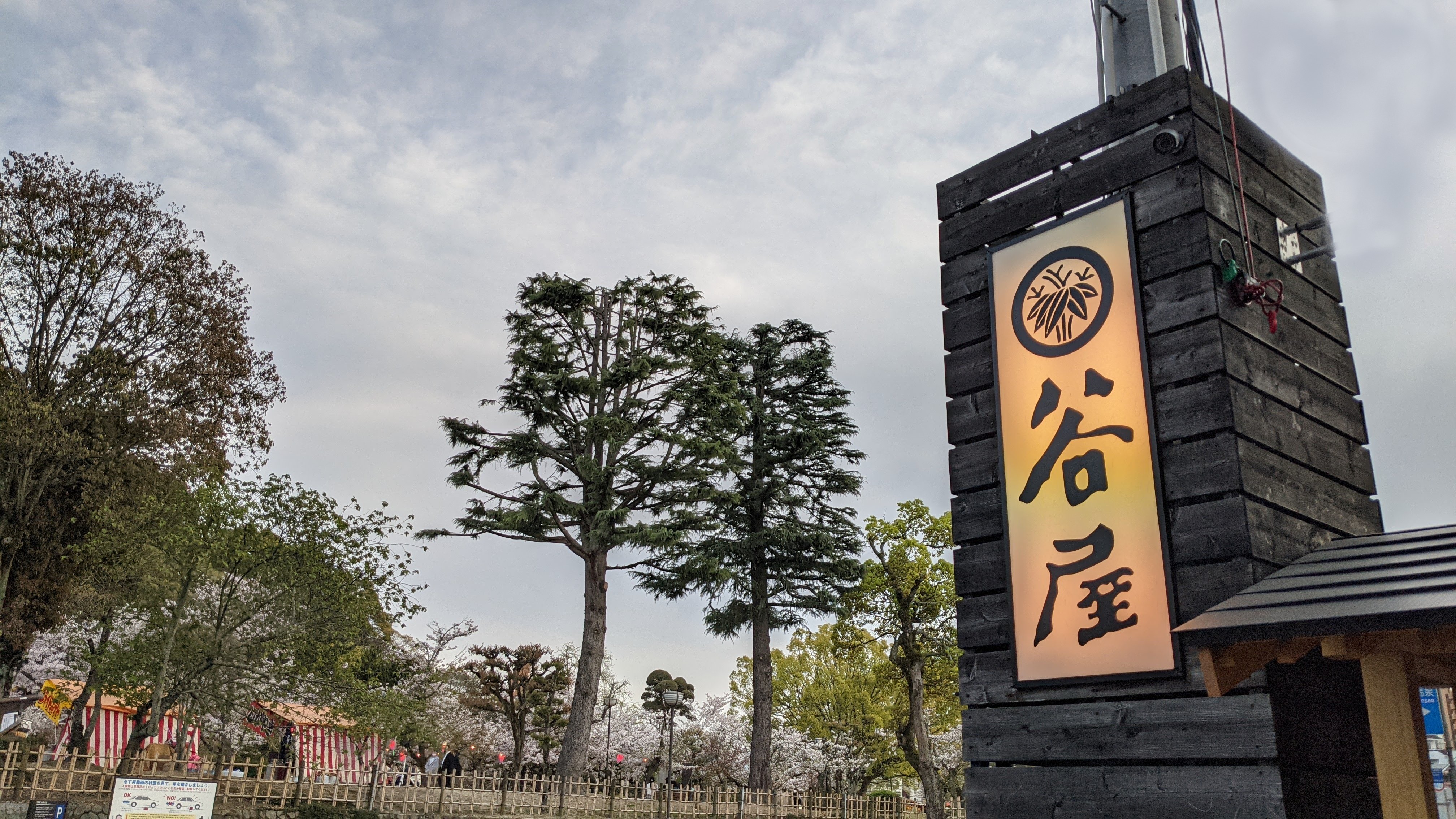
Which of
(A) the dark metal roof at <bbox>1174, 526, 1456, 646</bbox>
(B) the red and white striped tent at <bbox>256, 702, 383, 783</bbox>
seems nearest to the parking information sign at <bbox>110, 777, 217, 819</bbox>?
(B) the red and white striped tent at <bbox>256, 702, 383, 783</bbox>

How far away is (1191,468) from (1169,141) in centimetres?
155

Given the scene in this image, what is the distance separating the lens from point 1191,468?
3955 millimetres

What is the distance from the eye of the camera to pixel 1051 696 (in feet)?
13.8

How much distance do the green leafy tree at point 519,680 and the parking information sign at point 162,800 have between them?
54.4 ft

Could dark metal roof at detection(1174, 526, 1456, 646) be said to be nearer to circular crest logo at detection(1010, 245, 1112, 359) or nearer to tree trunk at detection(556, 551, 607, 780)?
circular crest logo at detection(1010, 245, 1112, 359)

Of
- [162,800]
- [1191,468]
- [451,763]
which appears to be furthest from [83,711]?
[1191,468]

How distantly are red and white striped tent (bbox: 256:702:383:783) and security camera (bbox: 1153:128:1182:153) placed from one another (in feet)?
56.0

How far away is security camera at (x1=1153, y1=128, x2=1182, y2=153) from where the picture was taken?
434 centimetres

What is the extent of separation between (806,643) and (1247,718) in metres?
31.1

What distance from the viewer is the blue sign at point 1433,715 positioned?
11.7 m

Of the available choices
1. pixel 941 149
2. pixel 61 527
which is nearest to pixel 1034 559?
pixel 941 149

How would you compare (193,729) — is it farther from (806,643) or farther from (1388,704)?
(1388,704)

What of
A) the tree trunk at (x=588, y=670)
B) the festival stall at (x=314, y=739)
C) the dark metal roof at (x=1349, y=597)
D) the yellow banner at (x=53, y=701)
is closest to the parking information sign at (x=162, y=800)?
the festival stall at (x=314, y=739)

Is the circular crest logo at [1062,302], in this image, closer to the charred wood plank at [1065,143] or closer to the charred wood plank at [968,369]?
the charred wood plank at [968,369]
